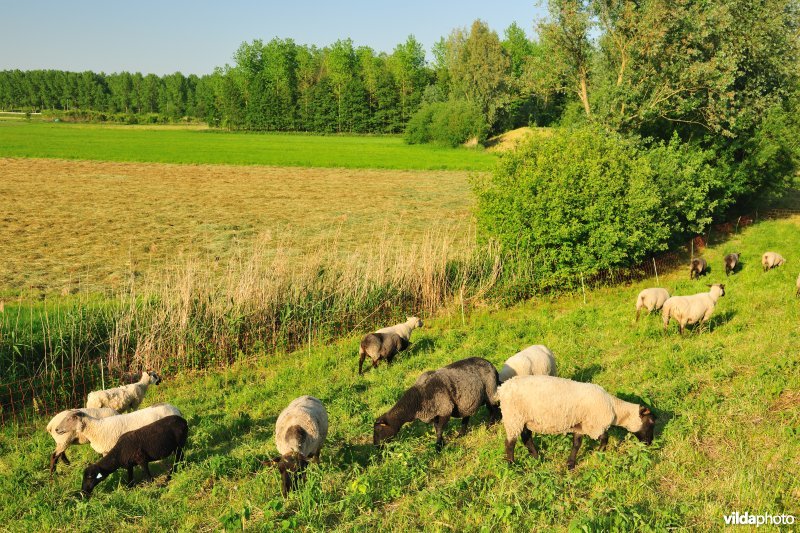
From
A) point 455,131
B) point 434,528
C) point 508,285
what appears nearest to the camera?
point 434,528

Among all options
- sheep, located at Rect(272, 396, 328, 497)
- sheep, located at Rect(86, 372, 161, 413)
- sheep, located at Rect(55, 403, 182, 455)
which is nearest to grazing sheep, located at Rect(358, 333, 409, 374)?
sheep, located at Rect(272, 396, 328, 497)

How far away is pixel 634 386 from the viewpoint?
991 centimetres

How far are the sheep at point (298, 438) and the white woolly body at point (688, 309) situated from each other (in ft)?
30.0

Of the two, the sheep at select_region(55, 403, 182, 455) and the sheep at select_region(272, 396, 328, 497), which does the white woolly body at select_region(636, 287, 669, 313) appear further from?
the sheep at select_region(55, 403, 182, 455)

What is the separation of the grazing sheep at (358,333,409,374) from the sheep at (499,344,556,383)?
3102 millimetres

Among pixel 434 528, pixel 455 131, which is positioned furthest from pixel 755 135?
pixel 455 131

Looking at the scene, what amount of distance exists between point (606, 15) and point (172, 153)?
180ft

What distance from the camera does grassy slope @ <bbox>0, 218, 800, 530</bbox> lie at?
6.35 metres

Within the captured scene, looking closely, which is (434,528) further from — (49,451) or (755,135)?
(755,135)

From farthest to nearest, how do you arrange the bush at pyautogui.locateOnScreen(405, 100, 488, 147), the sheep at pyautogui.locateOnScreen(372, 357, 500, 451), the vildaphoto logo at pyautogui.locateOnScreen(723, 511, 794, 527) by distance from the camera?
the bush at pyautogui.locateOnScreen(405, 100, 488, 147)
the sheep at pyautogui.locateOnScreen(372, 357, 500, 451)
the vildaphoto logo at pyautogui.locateOnScreen(723, 511, 794, 527)

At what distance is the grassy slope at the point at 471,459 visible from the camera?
6.35 metres

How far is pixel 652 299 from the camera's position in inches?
571

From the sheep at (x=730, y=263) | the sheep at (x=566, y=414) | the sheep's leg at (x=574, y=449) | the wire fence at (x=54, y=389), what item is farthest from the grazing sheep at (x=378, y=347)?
the sheep at (x=730, y=263)

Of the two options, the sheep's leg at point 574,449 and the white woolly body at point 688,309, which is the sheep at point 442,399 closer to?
the sheep's leg at point 574,449
